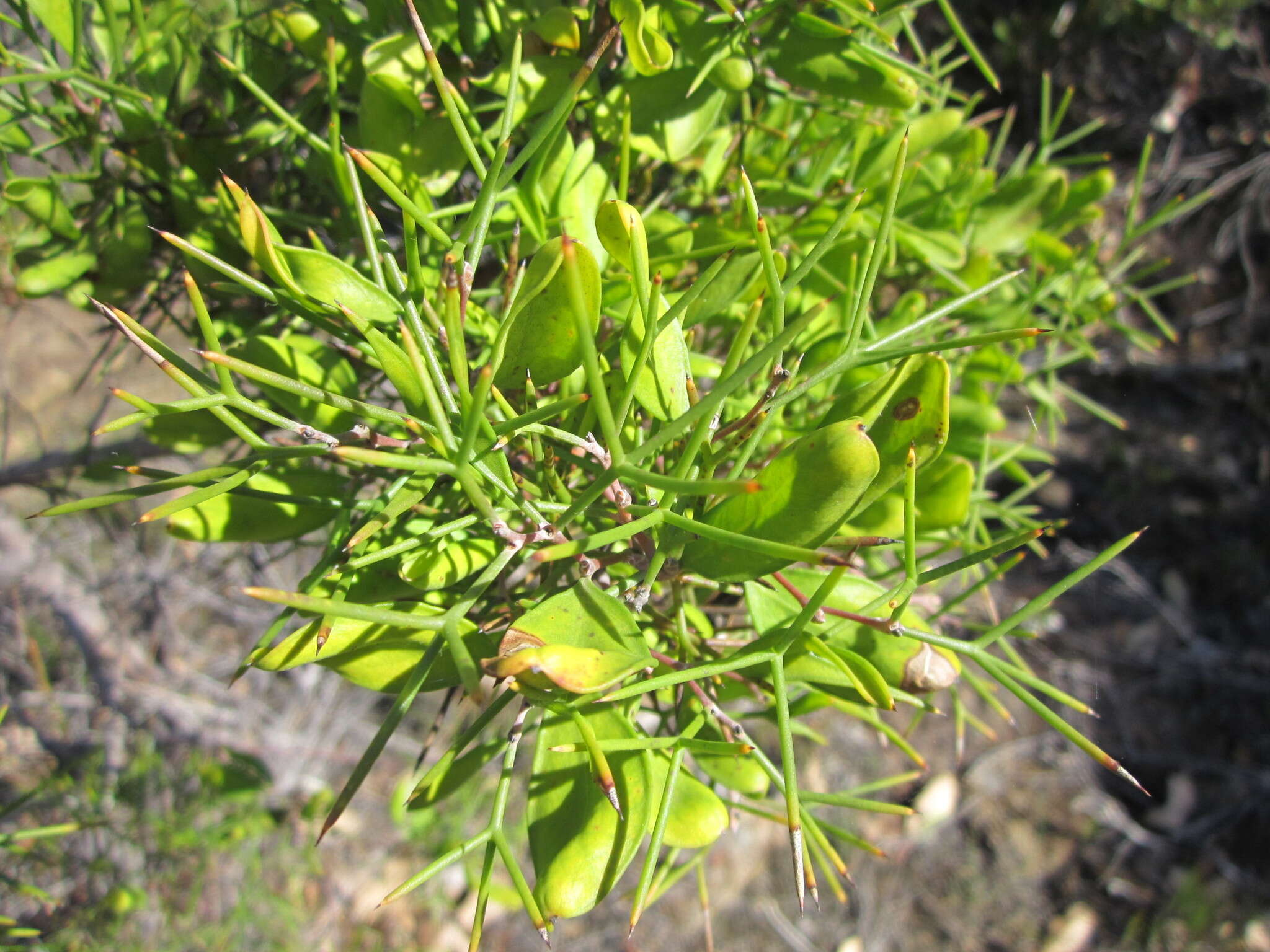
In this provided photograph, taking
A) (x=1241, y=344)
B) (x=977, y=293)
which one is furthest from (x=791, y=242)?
(x=1241, y=344)

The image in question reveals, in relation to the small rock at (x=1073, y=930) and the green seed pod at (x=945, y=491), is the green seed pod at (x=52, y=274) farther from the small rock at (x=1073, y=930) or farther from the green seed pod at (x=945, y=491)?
the small rock at (x=1073, y=930)

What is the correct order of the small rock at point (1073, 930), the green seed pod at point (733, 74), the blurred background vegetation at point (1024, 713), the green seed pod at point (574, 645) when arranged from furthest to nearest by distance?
1. the small rock at point (1073, 930)
2. the blurred background vegetation at point (1024, 713)
3. the green seed pod at point (733, 74)
4. the green seed pod at point (574, 645)

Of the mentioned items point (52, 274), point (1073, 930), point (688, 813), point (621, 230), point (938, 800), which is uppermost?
point (621, 230)

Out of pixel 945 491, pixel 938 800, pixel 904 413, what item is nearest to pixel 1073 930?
pixel 938 800

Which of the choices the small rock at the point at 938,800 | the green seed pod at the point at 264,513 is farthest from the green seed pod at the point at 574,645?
the small rock at the point at 938,800

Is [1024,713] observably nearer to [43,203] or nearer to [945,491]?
[945,491]

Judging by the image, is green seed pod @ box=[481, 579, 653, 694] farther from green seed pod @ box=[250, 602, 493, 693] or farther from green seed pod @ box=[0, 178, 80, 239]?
green seed pod @ box=[0, 178, 80, 239]
